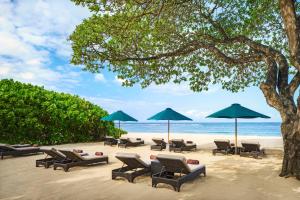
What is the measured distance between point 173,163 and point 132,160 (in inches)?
55.4

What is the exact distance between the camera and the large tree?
9961mm

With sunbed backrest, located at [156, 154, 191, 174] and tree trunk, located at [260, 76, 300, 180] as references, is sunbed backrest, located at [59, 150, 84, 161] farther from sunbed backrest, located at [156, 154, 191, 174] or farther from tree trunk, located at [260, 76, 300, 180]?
tree trunk, located at [260, 76, 300, 180]

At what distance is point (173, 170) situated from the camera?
8531 mm

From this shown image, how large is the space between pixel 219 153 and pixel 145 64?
5823 millimetres

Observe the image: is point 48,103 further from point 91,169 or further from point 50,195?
point 50,195

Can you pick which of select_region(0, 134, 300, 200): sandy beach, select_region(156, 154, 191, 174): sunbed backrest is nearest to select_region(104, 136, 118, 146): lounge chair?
select_region(0, 134, 300, 200): sandy beach

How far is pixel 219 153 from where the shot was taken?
50.5 ft

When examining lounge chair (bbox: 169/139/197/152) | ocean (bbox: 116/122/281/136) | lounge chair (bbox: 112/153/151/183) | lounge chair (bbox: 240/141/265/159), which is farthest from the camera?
ocean (bbox: 116/122/281/136)

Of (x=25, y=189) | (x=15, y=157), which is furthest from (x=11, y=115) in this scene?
(x=25, y=189)

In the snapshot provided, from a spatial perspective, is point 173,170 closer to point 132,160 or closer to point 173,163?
point 173,163

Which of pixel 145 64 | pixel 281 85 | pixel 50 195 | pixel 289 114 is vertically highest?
pixel 145 64

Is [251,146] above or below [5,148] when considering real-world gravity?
above

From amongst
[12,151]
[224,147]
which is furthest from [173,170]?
[12,151]

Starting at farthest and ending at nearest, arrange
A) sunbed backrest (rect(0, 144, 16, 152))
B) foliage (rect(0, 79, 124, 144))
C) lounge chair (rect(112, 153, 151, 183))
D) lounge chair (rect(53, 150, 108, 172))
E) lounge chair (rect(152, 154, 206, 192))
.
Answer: foliage (rect(0, 79, 124, 144))
sunbed backrest (rect(0, 144, 16, 152))
lounge chair (rect(53, 150, 108, 172))
lounge chair (rect(112, 153, 151, 183))
lounge chair (rect(152, 154, 206, 192))
